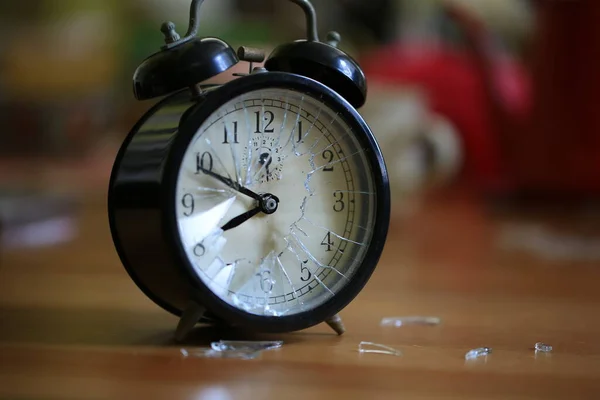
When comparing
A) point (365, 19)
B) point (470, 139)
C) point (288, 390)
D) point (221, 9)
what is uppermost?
point (221, 9)

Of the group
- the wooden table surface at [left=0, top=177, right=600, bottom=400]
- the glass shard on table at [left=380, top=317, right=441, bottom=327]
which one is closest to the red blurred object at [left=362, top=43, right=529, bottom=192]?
the wooden table surface at [left=0, top=177, right=600, bottom=400]

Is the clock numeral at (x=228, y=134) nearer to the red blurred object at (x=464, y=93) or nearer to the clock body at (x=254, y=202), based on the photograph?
the clock body at (x=254, y=202)

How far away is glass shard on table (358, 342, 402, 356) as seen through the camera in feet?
2.59

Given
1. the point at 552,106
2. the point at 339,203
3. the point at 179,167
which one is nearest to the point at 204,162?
the point at 179,167

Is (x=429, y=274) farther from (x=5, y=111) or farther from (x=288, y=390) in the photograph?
(x=5, y=111)

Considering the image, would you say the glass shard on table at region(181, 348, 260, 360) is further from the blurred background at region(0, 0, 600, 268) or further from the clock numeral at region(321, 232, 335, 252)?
the blurred background at region(0, 0, 600, 268)

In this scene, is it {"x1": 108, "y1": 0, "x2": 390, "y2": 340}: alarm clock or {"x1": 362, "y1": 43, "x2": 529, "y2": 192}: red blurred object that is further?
{"x1": 362, "y1": 43, "x2": 529, "y2": 192}: red blurred object

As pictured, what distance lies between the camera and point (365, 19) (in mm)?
3736

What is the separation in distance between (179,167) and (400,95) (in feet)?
4.42

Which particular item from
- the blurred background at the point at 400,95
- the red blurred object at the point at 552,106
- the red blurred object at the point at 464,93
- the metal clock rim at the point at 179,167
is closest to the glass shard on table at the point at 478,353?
the metal clock rim at the point at 179,167

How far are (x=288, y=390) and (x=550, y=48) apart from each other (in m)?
1.58

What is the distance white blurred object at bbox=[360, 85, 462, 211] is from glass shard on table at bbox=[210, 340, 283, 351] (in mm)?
1177

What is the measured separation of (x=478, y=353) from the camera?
30.9 inches

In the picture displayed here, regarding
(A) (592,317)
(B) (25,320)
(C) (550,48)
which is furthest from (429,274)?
(C) (550,48)
